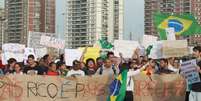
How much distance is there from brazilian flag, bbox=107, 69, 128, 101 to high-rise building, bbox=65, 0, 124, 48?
228 ft

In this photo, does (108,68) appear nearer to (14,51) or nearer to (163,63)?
(163,63)

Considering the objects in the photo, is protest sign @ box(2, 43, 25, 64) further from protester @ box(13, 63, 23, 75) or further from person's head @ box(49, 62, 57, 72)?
protester @ box(13, 63, 23, 75)

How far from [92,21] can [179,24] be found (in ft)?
230

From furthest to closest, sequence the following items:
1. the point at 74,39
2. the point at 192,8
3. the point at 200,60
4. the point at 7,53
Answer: the point at 74,39 < the point at 192,8 < the point at 7,53 < the point at 200,60

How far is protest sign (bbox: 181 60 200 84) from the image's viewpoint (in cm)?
1069

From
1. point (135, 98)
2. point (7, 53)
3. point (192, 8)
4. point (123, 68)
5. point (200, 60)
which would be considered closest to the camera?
point (200, 60)

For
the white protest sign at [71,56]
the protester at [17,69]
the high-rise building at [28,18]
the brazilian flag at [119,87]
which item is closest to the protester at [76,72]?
the brazilian flag at [119,87]

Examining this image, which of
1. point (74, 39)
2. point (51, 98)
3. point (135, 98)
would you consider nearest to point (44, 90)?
point (51, 98)

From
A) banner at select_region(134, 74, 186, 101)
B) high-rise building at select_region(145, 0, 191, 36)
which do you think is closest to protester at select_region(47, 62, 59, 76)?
banner at select_region(134, 74, 186, 101)

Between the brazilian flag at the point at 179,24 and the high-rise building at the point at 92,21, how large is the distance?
6381cm

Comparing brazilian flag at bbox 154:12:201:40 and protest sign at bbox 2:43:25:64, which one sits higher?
brazilian flag at bbox 154:12:201:40

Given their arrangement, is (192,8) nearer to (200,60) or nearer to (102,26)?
(102,26)

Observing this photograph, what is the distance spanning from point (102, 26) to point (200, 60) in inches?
2924

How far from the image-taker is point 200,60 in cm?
1061
